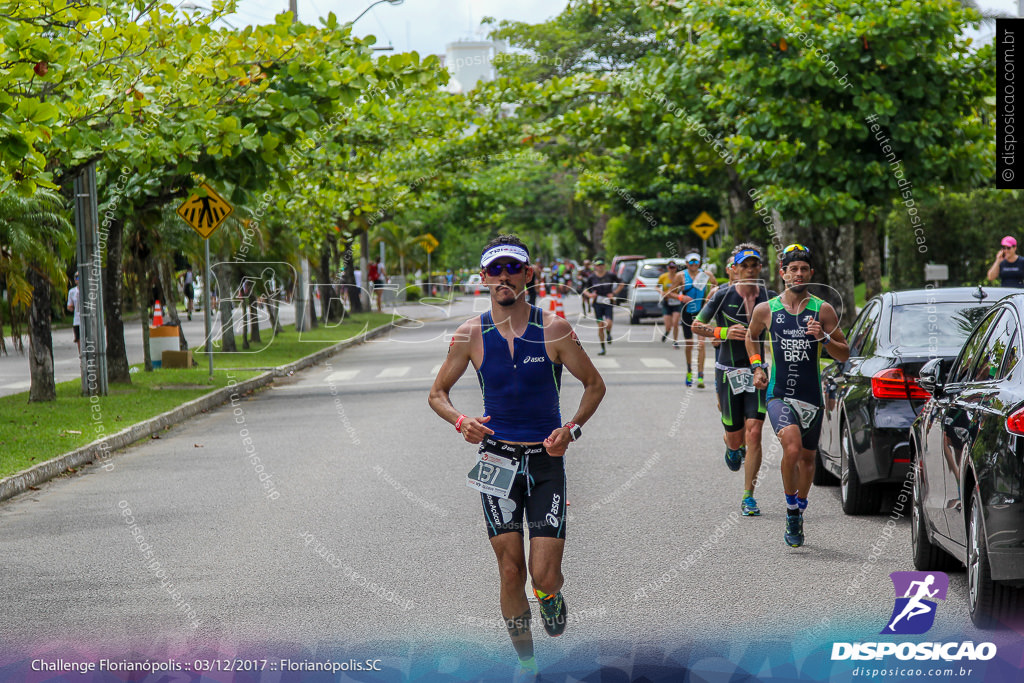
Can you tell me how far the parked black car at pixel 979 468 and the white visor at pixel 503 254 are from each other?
2116 millimetres

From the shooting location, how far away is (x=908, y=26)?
19.7 metres

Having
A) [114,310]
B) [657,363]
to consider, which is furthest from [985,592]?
[657,363]

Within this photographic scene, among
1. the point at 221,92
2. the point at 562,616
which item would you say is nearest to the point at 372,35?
the point at 221,92

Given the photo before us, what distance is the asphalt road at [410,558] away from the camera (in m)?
6.12

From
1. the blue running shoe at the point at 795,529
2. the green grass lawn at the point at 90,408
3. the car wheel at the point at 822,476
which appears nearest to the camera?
the blue running shoe at the point at 795,529

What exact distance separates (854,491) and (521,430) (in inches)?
169

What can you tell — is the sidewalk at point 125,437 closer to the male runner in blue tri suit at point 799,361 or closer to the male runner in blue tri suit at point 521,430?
the male runner in blue tri suit at point 799,361

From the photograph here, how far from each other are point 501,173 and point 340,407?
1553 inches

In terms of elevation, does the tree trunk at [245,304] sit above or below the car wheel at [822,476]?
above

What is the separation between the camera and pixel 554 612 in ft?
17.7

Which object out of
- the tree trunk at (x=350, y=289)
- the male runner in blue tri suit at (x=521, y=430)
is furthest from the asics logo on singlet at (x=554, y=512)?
the tree trunk at (x=350, y=289)

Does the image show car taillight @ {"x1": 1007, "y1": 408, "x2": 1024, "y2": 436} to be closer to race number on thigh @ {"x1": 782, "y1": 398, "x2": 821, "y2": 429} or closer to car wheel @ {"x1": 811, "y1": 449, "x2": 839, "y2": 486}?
race number on thigh @ {"x1": 782, "y1": 398, "x2": 821, "y2": 429}

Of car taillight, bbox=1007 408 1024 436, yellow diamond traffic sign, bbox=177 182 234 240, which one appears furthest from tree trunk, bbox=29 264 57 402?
car taillight, bbox=1007 408 1024 436

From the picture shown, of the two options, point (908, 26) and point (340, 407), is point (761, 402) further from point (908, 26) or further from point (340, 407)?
point (908, 26)
